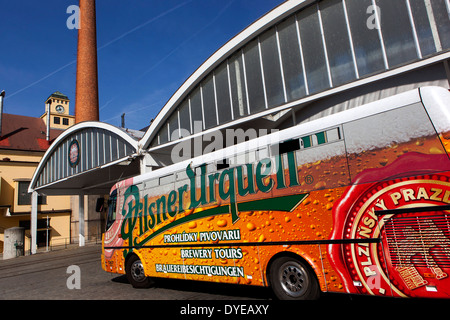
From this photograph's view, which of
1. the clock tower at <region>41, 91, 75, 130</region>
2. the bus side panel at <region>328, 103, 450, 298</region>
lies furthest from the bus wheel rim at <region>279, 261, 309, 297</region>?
the clock tower at <region>41, 91, 75, 130</region>

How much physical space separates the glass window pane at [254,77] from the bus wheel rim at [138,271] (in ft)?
20.6

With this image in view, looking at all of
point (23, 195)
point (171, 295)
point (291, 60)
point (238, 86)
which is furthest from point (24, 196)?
point (291, 60)

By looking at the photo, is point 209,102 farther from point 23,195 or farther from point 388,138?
point 23,195

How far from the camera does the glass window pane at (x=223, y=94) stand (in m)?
12.0

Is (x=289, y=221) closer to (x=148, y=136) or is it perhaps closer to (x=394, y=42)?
(x=394, y=42)

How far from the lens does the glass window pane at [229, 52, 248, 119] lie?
11.6m

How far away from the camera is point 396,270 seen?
4.70 metres

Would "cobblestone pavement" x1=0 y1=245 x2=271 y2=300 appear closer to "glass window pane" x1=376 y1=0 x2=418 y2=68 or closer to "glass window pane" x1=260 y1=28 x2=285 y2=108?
"glass window pane" x1=260 y1=28 x2=285 y2=108

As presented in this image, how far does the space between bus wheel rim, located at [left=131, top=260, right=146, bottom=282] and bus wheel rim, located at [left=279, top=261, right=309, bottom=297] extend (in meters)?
4.61

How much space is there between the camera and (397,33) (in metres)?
8.45

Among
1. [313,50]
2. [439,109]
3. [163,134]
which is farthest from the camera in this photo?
[163,134]

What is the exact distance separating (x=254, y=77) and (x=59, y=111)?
174 ft

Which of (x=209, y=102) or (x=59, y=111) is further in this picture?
(x=59, y=111)

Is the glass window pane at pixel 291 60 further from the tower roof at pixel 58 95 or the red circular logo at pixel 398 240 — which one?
the tower roof at pixel 58 95
